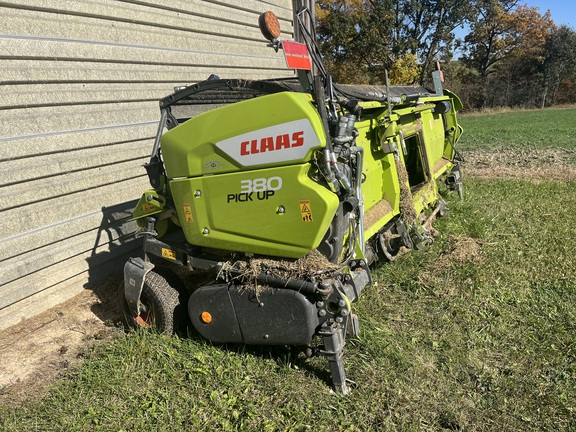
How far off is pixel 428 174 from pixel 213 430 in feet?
10.3

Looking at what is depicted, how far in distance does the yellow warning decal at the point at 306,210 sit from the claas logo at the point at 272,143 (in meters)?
0.32

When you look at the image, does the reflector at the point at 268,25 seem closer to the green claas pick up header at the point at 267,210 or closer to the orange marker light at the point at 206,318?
the green claas pick up header at the point at 267,210

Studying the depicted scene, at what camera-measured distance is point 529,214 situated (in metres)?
5.36

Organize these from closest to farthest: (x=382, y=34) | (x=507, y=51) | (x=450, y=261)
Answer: (x=450, y=261) → (x=382, y=34) → (x=507, y=51)

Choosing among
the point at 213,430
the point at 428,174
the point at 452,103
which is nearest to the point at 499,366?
the point at 213,430

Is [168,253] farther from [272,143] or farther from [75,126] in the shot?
[75,126]

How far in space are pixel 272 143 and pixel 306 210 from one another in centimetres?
42

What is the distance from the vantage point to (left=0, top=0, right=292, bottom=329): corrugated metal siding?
3547 millimetres

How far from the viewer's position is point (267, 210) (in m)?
2.62

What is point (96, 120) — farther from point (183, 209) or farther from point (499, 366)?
point (499, 366)

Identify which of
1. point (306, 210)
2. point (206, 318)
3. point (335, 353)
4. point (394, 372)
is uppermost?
point (306, 210)

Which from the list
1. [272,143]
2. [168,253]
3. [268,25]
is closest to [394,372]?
[272,143]

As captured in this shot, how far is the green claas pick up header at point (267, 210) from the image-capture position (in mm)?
2477

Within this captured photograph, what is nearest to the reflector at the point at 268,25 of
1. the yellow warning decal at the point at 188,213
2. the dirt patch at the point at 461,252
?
the yellow warning decal at the point at 188,213
